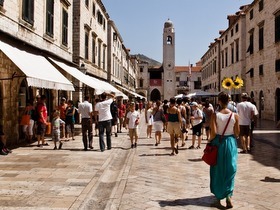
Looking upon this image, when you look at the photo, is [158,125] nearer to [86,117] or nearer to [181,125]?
[181,125]

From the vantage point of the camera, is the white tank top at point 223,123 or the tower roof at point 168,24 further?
the tower roof at point 168,24

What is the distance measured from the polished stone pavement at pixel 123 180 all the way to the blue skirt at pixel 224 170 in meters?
0.26

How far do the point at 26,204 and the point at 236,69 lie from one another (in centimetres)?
3307

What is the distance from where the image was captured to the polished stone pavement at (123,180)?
5.15 metres

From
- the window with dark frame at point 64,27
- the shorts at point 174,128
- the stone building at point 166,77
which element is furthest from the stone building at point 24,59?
the stone building at point 166,77

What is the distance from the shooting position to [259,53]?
2791 centimetres

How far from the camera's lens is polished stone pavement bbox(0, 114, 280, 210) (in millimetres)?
5148

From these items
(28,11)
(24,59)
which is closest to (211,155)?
(24,59)

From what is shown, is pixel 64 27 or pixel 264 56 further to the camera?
pixel 264 56

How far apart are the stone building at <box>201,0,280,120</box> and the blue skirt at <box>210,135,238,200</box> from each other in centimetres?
1412

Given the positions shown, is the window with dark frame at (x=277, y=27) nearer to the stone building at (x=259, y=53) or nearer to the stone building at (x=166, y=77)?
the stone building at (x=259, y=53)

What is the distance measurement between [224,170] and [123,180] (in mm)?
2300

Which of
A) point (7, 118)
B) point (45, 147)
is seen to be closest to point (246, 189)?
point (45, 147)

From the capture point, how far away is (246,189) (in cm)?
600
